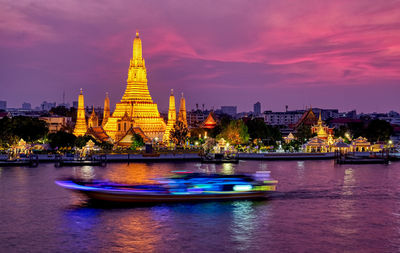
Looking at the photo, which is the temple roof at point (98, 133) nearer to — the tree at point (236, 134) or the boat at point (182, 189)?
the tree at point (236, 134)

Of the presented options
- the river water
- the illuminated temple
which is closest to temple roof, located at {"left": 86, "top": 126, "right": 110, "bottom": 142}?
the illuminated temple

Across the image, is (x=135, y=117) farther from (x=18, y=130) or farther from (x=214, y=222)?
(x=214, y=222)

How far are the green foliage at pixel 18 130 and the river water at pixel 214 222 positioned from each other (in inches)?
846

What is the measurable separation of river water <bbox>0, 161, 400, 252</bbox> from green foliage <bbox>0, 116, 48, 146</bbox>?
21487mm

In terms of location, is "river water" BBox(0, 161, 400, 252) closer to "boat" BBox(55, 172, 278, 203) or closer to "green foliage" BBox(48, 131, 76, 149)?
"boat" BBox(55, 172, 278, 203)

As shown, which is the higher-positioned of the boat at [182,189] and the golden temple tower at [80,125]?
the golden temple tower at [80,125]

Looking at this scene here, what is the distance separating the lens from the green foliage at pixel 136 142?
68.7m

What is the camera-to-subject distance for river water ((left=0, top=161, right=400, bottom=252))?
25.4m

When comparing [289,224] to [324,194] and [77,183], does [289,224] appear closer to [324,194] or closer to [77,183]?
[324,194]

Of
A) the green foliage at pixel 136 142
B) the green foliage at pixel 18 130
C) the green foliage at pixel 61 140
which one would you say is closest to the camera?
the green foliage at pixel 18 130

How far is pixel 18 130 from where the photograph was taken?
6794 cm

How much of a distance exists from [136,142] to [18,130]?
47.5ft

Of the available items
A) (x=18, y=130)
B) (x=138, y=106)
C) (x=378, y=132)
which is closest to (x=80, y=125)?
(x=138, y=106)

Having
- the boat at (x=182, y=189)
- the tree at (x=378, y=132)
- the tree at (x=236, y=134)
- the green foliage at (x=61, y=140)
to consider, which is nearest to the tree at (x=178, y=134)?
the tree at (x=236, y=134)
